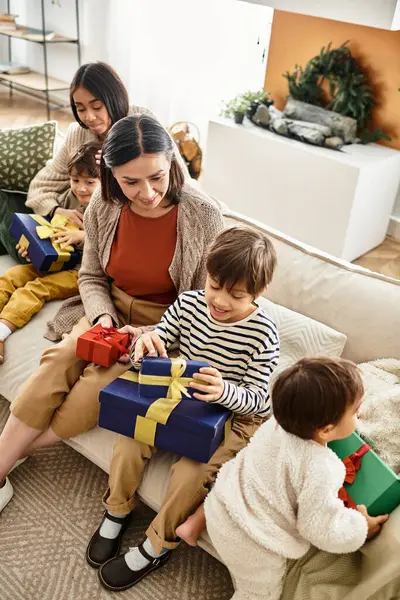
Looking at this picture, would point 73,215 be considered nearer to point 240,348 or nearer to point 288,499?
point 240,348

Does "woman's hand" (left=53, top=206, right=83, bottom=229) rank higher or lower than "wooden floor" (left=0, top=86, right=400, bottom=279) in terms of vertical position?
higher

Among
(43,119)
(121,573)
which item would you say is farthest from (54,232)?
(43,119)

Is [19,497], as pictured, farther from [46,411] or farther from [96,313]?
[96,313]

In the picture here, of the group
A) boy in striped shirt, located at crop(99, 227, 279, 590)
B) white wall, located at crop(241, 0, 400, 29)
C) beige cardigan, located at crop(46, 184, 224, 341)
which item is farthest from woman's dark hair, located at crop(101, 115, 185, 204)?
white wall, located at crop(241, 0, 400, 29)

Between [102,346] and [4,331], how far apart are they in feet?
1.56

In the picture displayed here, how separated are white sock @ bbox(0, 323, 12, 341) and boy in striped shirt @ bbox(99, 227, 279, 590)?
1.87ft

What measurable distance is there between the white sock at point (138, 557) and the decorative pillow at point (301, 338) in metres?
0.54

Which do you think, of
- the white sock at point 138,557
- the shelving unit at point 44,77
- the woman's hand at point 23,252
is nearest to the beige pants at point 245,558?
the white sock at point 138,557

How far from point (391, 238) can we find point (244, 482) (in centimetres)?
273

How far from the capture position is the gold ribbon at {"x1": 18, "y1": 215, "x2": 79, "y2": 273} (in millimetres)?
1979

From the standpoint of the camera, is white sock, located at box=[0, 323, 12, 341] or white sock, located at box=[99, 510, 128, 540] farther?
white sock, located at box=[0, 323, 12, 341]

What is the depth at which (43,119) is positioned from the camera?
16.3 ft

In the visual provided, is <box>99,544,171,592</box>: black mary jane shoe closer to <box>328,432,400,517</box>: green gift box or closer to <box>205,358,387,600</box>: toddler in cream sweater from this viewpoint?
<box>205,358,387,600</box>: toddler in cream sweater

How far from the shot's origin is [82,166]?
199cm
